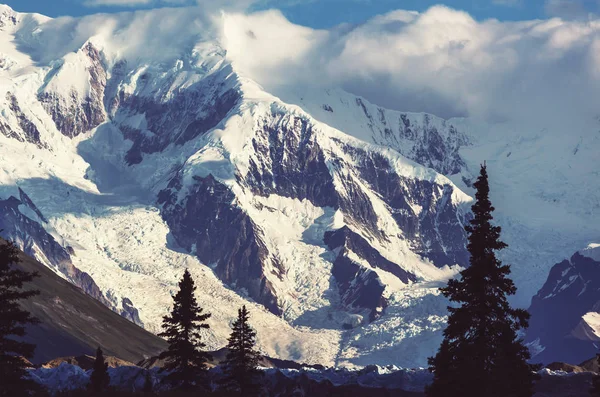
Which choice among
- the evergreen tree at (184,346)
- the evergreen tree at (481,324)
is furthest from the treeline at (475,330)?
the evergreen tree at (184,346)

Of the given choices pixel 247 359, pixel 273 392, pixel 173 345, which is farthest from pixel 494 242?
pixel 273 392

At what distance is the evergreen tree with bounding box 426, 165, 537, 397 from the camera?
68500mm

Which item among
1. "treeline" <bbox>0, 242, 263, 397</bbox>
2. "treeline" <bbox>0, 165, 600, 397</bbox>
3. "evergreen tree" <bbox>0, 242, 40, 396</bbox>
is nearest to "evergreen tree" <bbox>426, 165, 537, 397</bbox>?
"treeline" <bbox>0, 165, 600, 397</bbox>

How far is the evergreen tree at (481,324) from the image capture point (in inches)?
2697

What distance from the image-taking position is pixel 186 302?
9900cm

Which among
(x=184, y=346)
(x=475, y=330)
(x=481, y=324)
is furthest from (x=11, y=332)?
(x=184, y=346)

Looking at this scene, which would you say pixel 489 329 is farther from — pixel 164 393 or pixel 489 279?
pixel 164 393

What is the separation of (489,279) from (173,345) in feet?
107

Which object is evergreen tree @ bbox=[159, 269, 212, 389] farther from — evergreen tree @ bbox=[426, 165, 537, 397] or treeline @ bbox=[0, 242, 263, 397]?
→ evergreen tree @ bbox=[426, 165, 537, 397]

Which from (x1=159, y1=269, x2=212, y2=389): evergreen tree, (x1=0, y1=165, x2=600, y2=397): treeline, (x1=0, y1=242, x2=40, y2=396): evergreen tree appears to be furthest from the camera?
(x1=159, y1=269, x2=212, y2=389): evergreen tree

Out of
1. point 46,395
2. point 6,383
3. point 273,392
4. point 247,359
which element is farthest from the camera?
point 273,392

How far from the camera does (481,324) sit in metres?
71.1

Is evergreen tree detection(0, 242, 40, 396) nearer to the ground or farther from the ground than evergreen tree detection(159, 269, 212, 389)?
nearer to the ground

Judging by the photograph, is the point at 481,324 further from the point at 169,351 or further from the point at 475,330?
the point at 169,351
